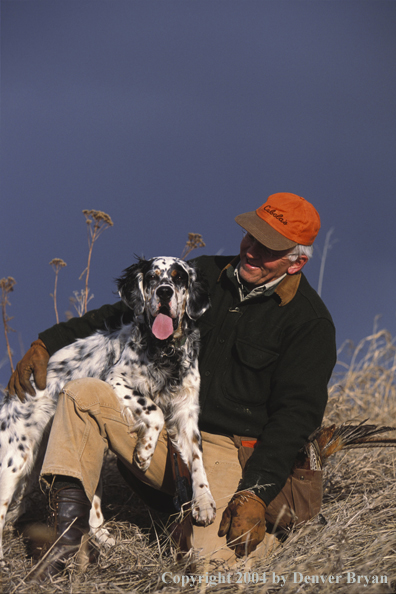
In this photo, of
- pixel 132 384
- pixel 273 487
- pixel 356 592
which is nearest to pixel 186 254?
pixel 132 384

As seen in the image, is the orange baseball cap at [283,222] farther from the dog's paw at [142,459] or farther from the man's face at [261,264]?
the dog's paw at [142,459]

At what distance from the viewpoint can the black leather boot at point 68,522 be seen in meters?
2.64

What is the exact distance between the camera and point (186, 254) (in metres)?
4.51

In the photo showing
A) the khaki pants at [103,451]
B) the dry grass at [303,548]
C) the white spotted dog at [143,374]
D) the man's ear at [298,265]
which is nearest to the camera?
the dry grass at [303,548]

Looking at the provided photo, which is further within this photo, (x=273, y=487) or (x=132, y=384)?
(x=132, y=384)

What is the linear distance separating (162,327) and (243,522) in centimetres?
129

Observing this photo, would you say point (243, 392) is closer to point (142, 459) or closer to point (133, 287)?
point (142, 459)

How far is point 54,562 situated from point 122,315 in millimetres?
1759

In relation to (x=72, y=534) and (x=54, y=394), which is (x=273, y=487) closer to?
(x=72, y=534)

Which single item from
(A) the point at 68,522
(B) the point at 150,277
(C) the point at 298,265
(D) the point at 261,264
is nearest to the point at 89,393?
(A) the point at 68,522

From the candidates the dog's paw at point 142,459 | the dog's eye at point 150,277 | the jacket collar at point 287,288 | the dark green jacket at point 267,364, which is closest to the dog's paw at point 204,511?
the dark green jacket at point 267,364

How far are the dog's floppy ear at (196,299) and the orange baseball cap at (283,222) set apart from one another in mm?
504

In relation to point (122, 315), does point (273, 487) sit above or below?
below

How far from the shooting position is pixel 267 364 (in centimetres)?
338
